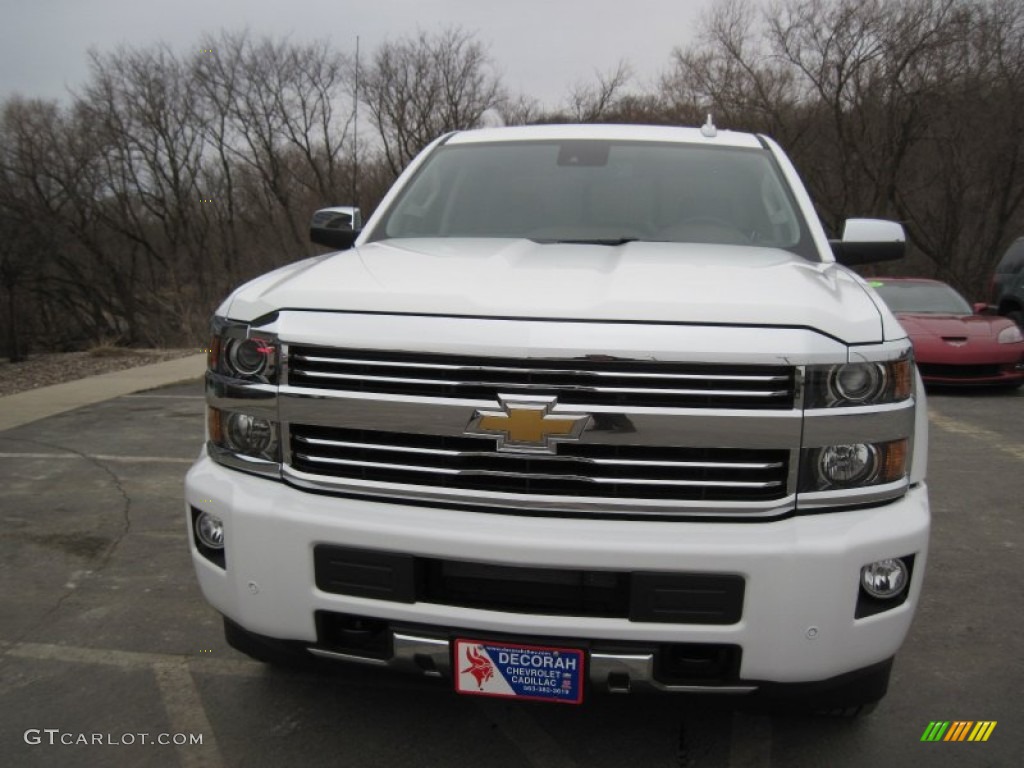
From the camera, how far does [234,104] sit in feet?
115

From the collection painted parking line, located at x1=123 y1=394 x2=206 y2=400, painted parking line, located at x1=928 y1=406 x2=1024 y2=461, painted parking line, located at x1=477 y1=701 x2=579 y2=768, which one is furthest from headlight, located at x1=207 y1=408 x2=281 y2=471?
painted parking line, located at x1=123 y1=394 x2=206 y2=400

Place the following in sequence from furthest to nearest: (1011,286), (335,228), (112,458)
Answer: (1011,286)
(112,458)
(335,228)

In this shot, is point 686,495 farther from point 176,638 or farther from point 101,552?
point 101,552

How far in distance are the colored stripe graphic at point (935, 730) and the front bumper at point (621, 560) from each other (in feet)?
2.23

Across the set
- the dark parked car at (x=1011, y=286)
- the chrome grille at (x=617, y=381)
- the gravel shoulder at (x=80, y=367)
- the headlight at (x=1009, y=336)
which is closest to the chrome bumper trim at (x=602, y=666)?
the chrome grille at (x=617, y=381)

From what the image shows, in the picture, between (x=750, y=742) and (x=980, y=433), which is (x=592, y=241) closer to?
(x=750, y=742)

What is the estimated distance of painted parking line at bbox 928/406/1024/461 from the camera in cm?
670

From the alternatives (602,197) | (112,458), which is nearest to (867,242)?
Answer: (602,197)

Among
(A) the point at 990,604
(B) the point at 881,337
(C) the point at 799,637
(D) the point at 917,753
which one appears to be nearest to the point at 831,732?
(D) the point at 917,753

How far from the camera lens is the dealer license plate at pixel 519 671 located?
206 cm

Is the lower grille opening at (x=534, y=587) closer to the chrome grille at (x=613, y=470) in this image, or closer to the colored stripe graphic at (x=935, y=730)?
the chrome grille at (x=613, y=470)

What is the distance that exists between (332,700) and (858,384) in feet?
Answer: 6.35

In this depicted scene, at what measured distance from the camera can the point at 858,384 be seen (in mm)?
2098

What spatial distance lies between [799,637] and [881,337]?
2.57ft
